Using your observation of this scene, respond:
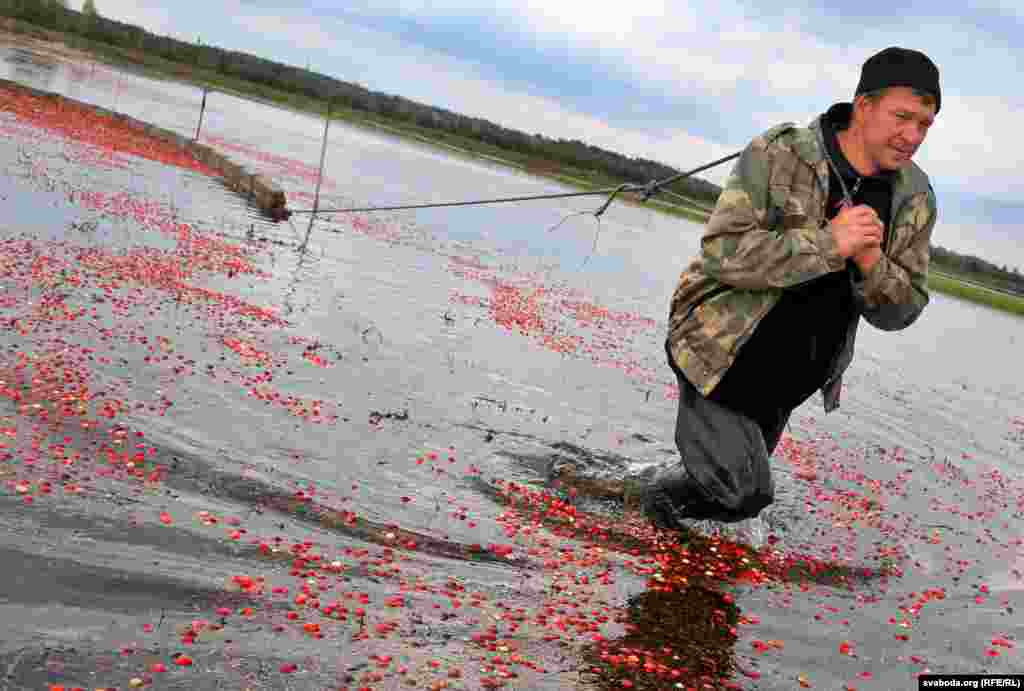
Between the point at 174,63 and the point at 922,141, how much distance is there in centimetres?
13783

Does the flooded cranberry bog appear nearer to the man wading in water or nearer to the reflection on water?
the man wading in water

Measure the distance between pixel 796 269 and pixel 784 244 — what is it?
16 centimetres

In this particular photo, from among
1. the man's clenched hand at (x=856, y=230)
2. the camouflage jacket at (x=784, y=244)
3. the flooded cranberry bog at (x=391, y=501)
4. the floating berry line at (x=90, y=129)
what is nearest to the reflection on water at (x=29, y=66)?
the floating berry line at (x=90, y=129)

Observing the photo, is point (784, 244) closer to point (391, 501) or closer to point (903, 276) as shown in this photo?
point (903, 276)

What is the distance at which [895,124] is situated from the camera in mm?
5836

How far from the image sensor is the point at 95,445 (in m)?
7.63

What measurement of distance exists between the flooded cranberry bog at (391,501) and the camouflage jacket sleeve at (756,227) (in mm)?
2358

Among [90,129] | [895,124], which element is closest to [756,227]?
[895,124]

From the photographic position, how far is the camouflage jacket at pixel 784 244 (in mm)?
5910

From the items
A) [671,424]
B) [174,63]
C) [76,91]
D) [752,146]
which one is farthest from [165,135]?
[174,63]

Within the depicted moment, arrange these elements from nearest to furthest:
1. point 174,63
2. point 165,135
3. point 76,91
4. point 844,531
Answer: point 844,531, point 165,135, point 76,91, point 174,63

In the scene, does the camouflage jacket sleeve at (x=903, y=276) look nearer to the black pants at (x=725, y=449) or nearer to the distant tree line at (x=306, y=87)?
the black pants at (x=725, y=449)

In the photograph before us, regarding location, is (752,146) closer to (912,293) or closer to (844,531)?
(912,293)

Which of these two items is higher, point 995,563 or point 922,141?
point 922,141
